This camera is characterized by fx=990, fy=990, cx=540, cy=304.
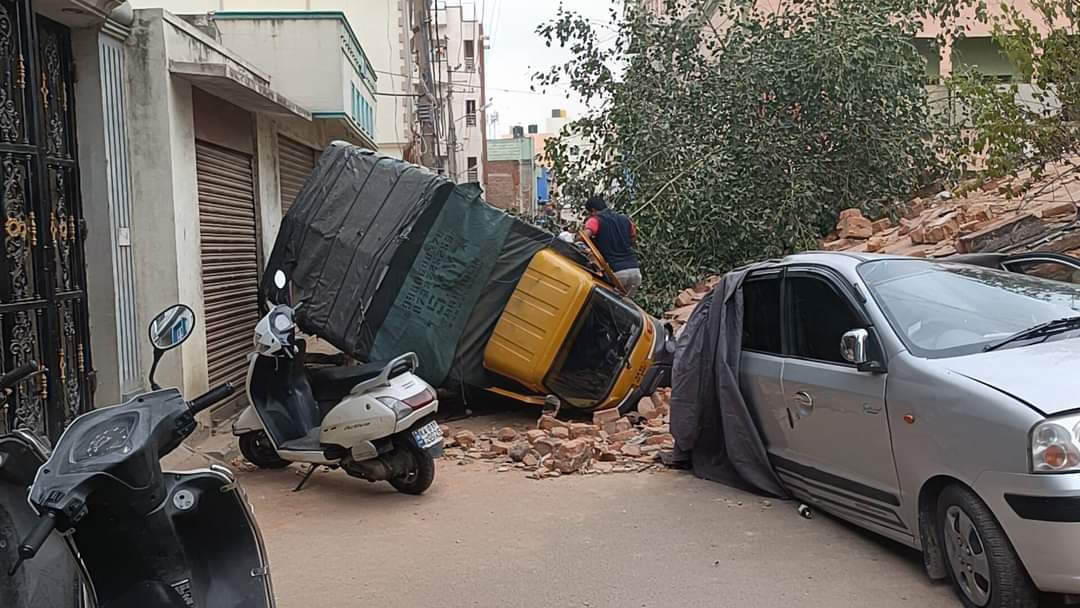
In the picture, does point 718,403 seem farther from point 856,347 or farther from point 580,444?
point 856,347

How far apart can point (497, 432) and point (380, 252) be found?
2.01 m

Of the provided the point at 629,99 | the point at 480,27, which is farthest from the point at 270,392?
the point at 480,27

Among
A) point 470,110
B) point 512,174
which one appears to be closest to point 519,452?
point 512,174

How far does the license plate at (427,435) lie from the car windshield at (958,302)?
10.1 ft

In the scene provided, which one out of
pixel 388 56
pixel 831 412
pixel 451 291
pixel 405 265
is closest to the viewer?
pixel 831 412

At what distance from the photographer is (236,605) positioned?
356cm

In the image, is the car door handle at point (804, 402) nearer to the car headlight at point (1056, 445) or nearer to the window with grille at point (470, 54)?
the car headlight at point (1056, 445)

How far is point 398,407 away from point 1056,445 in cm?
404

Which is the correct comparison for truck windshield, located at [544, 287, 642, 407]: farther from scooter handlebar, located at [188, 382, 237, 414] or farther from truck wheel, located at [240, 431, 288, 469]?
scooter handlebar, located at [188, 382, 237, 414]

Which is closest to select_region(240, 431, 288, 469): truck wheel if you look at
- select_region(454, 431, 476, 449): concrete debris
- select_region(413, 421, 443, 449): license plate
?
select_region(413, 421, 443, 449): license plate

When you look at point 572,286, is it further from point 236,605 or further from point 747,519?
point 236,605

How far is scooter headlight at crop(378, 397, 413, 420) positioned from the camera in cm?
661

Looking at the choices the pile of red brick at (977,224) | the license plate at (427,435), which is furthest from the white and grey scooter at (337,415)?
the pile of red brick at (977,224)

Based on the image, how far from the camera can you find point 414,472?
273 inches
